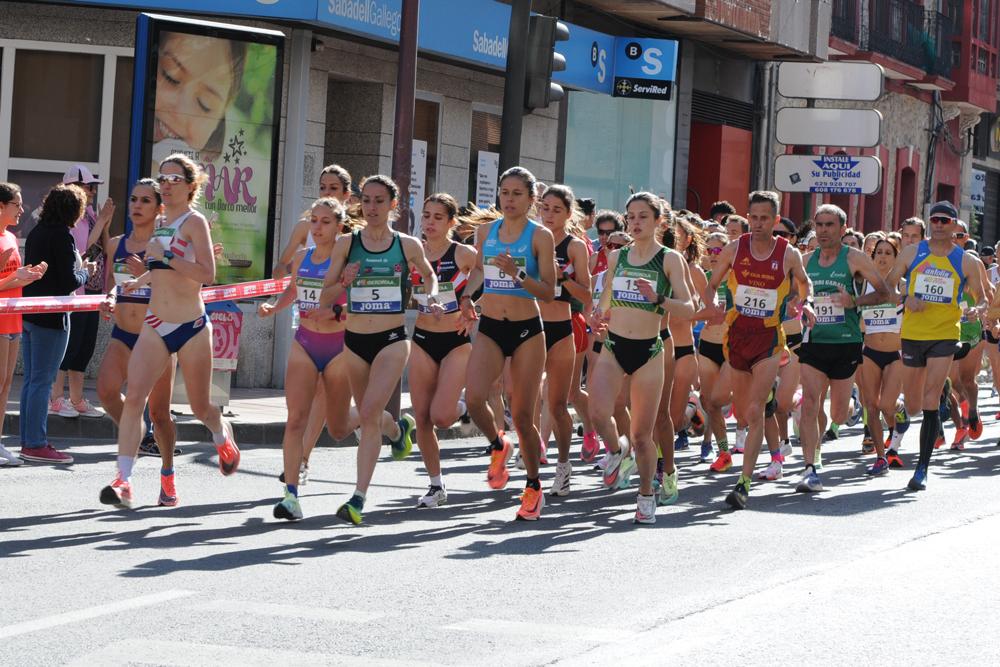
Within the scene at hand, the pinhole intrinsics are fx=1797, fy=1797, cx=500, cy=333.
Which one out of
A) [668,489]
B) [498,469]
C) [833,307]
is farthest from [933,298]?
[498,469]

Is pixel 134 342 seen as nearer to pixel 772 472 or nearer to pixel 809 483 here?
pixel 809 483

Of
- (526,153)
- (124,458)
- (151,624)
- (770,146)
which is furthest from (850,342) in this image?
(770,146)

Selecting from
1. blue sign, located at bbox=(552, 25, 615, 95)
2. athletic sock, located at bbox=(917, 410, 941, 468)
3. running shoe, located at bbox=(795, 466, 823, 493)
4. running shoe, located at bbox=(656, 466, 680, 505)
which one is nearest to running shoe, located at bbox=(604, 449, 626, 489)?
running shoe, located at bbox=(656, 466, 680, 505)

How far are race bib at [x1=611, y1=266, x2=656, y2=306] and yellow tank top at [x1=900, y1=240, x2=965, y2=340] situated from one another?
365cm

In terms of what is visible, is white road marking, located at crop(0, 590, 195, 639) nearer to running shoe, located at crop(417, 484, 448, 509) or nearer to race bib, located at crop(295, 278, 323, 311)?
race bib, located at crop(295, 278, 323, 311)

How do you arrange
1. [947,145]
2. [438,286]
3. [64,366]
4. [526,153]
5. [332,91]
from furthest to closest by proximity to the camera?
[947,145] < [526,153] < [332,91] < [64,366] < [438,286]

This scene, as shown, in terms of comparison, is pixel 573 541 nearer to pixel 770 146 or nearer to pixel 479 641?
pixel 479 641

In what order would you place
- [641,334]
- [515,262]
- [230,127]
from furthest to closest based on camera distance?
[230,127]
[641,334]
[515,262]

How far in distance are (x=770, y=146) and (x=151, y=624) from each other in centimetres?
2549

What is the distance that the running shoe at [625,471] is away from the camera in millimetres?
11281

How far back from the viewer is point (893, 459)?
1391 cm

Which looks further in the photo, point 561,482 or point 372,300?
point 561,482

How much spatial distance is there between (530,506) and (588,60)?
13.6m

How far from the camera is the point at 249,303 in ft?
56.9
